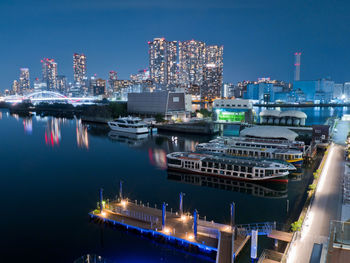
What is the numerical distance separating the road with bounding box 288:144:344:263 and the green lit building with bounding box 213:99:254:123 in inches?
1272

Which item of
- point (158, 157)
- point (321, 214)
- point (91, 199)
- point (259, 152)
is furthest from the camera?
point (158, 157)

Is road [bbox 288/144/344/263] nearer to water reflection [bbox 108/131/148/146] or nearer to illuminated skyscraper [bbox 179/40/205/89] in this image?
water reflection [bbox 108/131/148/146]

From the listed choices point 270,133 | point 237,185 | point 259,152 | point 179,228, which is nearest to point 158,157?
point 259,152

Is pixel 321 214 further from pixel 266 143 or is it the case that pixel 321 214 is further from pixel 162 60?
pixel 162 60

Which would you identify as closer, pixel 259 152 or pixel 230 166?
pixel 230 166

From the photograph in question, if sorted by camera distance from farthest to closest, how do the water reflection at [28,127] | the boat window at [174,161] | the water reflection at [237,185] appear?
the water reflection at [28,127] → the boat window at [174,161] → the water reflection at [237,185]

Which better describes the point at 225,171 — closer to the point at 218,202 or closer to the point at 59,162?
the point at 218,202

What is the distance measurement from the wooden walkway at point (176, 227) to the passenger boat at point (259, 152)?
1353 cm

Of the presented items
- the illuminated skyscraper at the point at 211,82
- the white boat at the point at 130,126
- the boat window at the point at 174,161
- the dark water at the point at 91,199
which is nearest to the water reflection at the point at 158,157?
the dark water at the point at 91,199

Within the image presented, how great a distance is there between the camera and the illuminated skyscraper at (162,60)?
593 ft

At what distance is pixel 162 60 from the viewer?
595ft

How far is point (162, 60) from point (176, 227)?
176m

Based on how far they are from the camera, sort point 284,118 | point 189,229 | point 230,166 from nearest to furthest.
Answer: point 189,229 < point 230,166 < point 284,118

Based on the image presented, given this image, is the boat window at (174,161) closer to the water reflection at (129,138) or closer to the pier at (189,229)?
the pier at (189,229)
